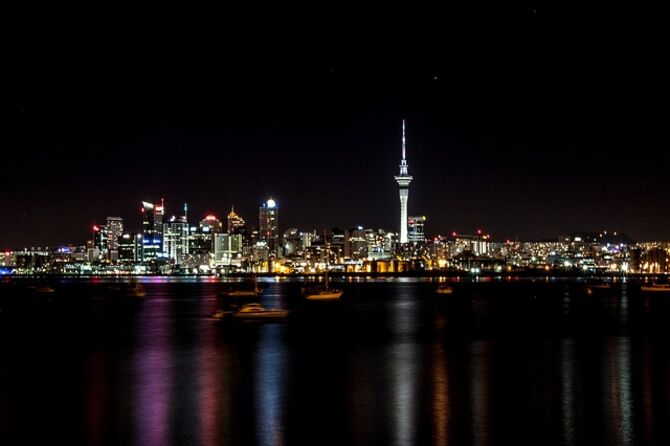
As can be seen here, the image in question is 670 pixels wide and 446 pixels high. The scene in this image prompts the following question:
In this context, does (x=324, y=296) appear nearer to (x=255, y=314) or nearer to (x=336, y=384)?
(x=255, y=314)

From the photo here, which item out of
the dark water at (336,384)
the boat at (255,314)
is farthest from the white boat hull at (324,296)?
the dark water at (336,384)

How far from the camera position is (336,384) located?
2020cm

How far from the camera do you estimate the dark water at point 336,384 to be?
47.8 ft

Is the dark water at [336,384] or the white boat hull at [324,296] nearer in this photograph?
the dark water at [336,384]

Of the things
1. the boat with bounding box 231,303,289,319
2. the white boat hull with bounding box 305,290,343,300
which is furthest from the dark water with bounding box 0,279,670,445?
the white boat hull with bounding box 305,290,343,300

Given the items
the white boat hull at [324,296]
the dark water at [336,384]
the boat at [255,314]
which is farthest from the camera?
the white boat hull at [324,296]

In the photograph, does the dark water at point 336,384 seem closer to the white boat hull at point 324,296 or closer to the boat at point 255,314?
the boat at point 255,314

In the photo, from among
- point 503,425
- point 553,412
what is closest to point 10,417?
point 503,425

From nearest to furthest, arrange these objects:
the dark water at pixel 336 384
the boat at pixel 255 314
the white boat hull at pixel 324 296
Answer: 1. the dark water at pixel 336 384
2. the boat at pixel 255 314
3. the white boat hull at pixel 324 296

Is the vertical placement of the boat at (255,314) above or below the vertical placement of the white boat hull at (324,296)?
above

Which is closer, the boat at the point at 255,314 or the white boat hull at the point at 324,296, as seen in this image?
the boat at the point at 255,314

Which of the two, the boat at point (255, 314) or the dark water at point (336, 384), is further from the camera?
the boat at point (255, 314)

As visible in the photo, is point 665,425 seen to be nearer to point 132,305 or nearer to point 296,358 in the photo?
point 296,358

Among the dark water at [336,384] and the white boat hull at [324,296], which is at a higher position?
the dark water at [336,384]
